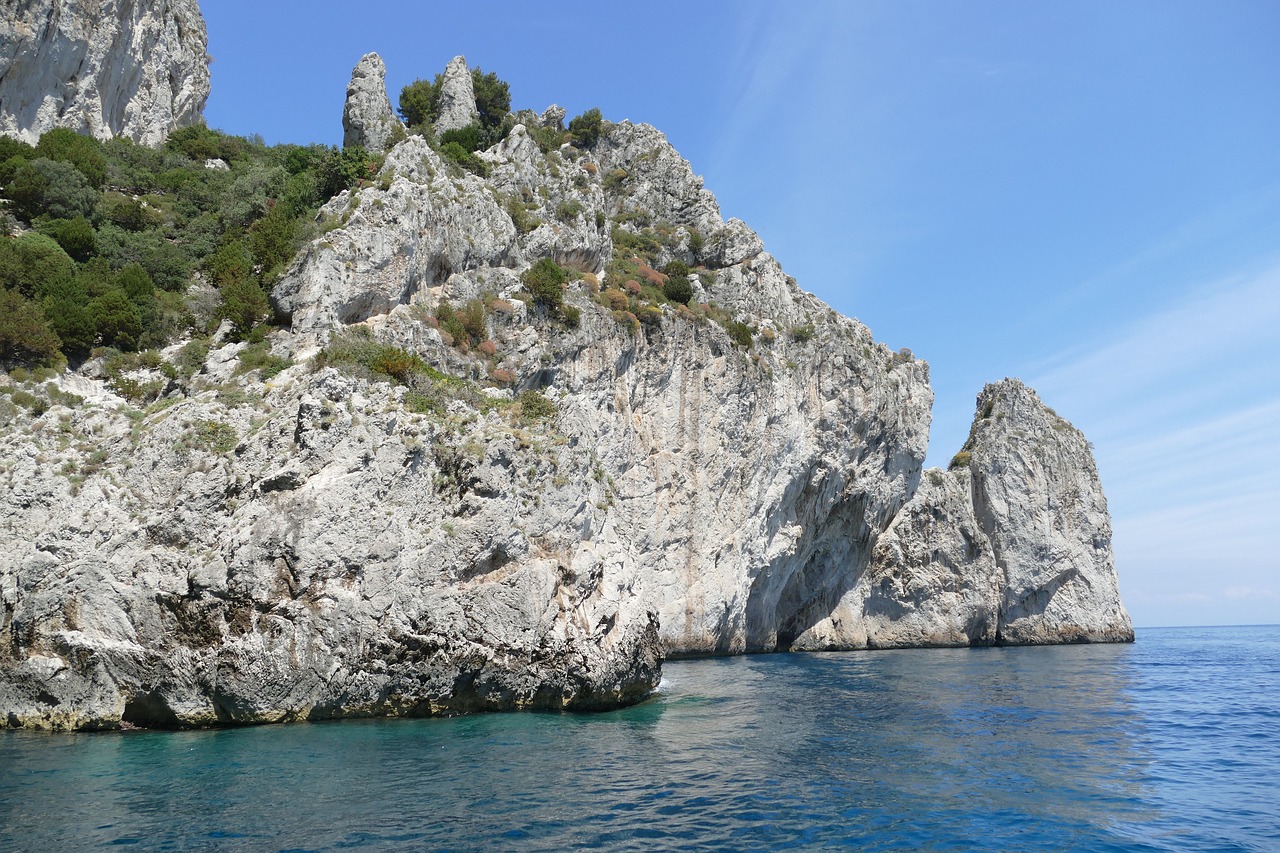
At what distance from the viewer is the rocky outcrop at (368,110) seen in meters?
42.8

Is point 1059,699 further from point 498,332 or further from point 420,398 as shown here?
point 498,332

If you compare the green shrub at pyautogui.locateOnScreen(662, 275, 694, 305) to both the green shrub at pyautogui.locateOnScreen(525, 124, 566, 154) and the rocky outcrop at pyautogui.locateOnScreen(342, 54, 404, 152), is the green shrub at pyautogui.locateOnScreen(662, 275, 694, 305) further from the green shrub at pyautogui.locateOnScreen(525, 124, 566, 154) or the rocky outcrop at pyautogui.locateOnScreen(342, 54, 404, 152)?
the rocky outcrop at pyautogui.locateOnScreen(342, 54, 404, 152)

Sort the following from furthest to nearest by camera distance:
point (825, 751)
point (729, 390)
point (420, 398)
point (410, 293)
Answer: point (729, 390)
point (410, 293)
point (420, 398)
point (825, 751)

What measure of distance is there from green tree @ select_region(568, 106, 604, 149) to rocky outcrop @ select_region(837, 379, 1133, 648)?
37049 millimetres

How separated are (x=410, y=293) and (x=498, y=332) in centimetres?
411

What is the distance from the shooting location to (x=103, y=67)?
50625mm

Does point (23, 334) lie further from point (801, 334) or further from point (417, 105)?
point (801, 334)

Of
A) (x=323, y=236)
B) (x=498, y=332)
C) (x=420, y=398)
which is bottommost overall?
(x=420, y=398)

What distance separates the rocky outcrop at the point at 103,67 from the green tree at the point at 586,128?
101 ft

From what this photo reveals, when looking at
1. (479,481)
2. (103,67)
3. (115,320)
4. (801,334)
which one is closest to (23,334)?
(115,320)

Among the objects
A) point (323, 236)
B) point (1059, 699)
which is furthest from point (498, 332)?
point (1059, 699)

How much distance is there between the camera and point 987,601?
6009cm

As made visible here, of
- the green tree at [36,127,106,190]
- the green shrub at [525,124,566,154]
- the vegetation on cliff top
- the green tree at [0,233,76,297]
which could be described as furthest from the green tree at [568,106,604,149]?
the green tree at [0,233,76,297]

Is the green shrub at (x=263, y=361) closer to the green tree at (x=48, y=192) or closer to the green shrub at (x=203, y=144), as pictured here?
the green tree at (x=48, y=192)
